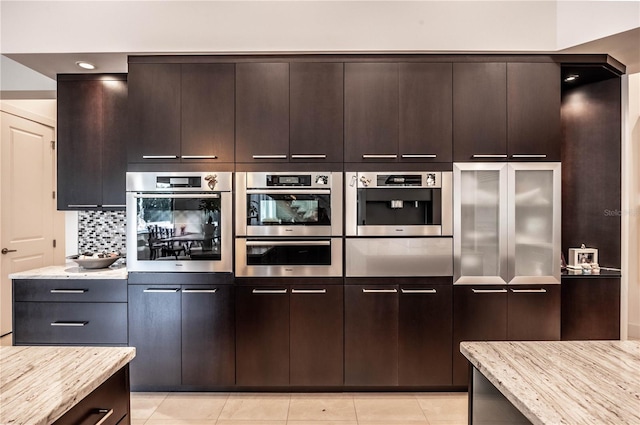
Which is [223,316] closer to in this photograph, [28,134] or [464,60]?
[464,60]

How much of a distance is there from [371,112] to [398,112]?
206 millimetres

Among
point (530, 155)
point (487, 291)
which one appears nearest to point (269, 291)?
point (487, 291)

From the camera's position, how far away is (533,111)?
107 inches

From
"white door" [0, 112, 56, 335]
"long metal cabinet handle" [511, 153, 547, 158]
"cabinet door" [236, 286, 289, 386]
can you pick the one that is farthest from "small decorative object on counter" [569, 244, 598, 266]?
"white door" [0, 112, 56, 335]

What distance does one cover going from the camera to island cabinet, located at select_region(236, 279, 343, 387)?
2.68 m

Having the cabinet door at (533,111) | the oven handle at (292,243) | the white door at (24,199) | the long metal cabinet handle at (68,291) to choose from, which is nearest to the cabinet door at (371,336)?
the oven handle at (292,243)

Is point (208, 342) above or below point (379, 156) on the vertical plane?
below

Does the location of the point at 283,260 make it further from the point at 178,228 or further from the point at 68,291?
the point at 68,291

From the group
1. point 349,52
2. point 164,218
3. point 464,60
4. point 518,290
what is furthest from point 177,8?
point 518,290

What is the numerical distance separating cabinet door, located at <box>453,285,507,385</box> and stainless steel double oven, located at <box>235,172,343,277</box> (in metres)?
0.96

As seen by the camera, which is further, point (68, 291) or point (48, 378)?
point (68, 291)

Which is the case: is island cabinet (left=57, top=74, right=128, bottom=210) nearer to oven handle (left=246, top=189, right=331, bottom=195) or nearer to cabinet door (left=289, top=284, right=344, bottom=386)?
oven handle (left=246, top=189, right=331, bottom=195)

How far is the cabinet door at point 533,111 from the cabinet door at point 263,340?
2144 mm

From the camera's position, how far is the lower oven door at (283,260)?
2.69m
